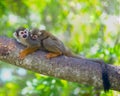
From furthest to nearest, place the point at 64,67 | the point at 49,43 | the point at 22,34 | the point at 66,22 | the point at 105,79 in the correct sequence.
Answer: the point at 66,22 → the point at 22,34 → the point at 49,43 → the point at 64,67 → the point at 105,79

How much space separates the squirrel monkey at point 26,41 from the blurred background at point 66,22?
1.51 m

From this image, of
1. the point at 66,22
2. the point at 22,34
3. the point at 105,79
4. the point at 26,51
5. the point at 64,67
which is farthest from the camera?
the point at 66,22

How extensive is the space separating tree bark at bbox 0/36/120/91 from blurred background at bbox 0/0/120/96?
209cm

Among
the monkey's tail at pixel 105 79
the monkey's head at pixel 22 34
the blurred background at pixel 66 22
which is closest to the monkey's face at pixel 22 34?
the monkey's head at pixel 22 34

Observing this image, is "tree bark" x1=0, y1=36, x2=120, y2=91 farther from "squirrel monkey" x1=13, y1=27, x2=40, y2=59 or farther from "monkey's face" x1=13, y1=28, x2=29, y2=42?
"monkey's face" x1=13, y1=28, x2=29, y2=42

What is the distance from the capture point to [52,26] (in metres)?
7.86

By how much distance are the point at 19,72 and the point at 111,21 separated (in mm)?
2495

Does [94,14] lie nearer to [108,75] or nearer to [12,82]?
[12,82]

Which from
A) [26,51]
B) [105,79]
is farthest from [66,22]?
[105,79]

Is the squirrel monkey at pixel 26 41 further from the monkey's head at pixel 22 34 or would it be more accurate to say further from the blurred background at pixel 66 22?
the blurred background at pixel 66 22

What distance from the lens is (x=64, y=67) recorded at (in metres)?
3.43

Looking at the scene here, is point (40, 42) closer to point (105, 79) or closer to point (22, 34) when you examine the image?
point (22, 34)

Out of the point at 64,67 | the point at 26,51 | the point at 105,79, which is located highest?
the point at 26,51

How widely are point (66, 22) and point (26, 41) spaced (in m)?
3.62
